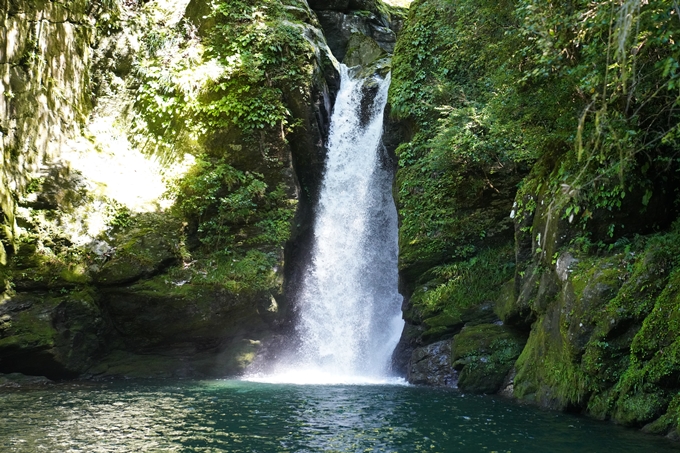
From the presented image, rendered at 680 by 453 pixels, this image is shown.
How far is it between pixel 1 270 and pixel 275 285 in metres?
6.16

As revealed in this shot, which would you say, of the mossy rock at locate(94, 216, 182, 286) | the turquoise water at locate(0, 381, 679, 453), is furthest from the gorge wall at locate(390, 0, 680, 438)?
the mossy rock at locate(94, 216, 182, 286)

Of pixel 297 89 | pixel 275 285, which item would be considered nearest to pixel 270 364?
pixel 275 285

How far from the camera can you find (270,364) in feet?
46.8

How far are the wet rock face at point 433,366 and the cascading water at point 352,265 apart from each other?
1217 millimetres

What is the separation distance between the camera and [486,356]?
10477 mm

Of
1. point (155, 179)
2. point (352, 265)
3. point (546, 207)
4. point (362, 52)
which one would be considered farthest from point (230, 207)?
point (362, 52)

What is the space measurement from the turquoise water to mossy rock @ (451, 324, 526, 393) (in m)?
0.52

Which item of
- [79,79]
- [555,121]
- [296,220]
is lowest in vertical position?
[296,220]

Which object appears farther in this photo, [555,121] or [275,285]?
[275,285]

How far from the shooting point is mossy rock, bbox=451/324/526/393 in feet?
33.6

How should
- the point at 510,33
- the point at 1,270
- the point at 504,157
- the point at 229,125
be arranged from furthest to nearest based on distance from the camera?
the point at 229,125
the point at 504,157
the point at 1,270
the point at 510,33

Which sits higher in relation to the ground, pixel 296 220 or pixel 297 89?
pixel 297 89

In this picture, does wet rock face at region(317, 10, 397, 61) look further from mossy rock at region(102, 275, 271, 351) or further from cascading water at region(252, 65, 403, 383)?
mossy rock at region(102, 275, 271, 351)

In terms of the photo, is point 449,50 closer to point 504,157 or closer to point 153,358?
point 504,157
